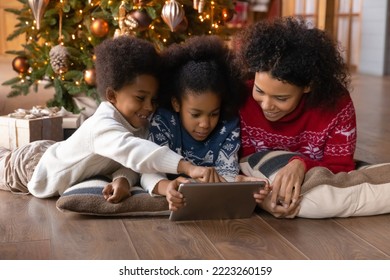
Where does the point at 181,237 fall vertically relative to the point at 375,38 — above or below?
below

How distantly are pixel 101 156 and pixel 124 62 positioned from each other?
266 millimetres

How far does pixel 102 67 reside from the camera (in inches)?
65.7

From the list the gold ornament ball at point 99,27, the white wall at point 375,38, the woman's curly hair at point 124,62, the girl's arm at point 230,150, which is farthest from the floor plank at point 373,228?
the white wall at point 375,38

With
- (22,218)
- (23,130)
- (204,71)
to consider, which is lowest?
(22,218)

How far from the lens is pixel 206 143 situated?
174 centimetres

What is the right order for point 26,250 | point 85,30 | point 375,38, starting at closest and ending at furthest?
point 26,250 → point 85,30 → point 375,38

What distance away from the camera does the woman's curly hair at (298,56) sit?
5.16 ft

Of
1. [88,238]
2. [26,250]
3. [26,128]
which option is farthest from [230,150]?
[26,128]

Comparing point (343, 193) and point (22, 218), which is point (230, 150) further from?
point (22, 218)

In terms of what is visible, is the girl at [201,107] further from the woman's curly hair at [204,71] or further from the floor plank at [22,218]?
the floor plank at [22,218]

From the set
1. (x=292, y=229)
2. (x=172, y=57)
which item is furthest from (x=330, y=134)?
(x=172, y=57)

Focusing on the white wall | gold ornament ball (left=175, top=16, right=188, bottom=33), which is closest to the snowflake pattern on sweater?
gold ornament ball (left=175, top=16, right=188, bottom=33)

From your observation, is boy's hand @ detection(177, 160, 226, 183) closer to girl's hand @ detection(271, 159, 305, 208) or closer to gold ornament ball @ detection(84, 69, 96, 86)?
girl's hand @ detection(271, 159, 305, 208)

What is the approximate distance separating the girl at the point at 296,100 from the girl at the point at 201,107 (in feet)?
0.20
